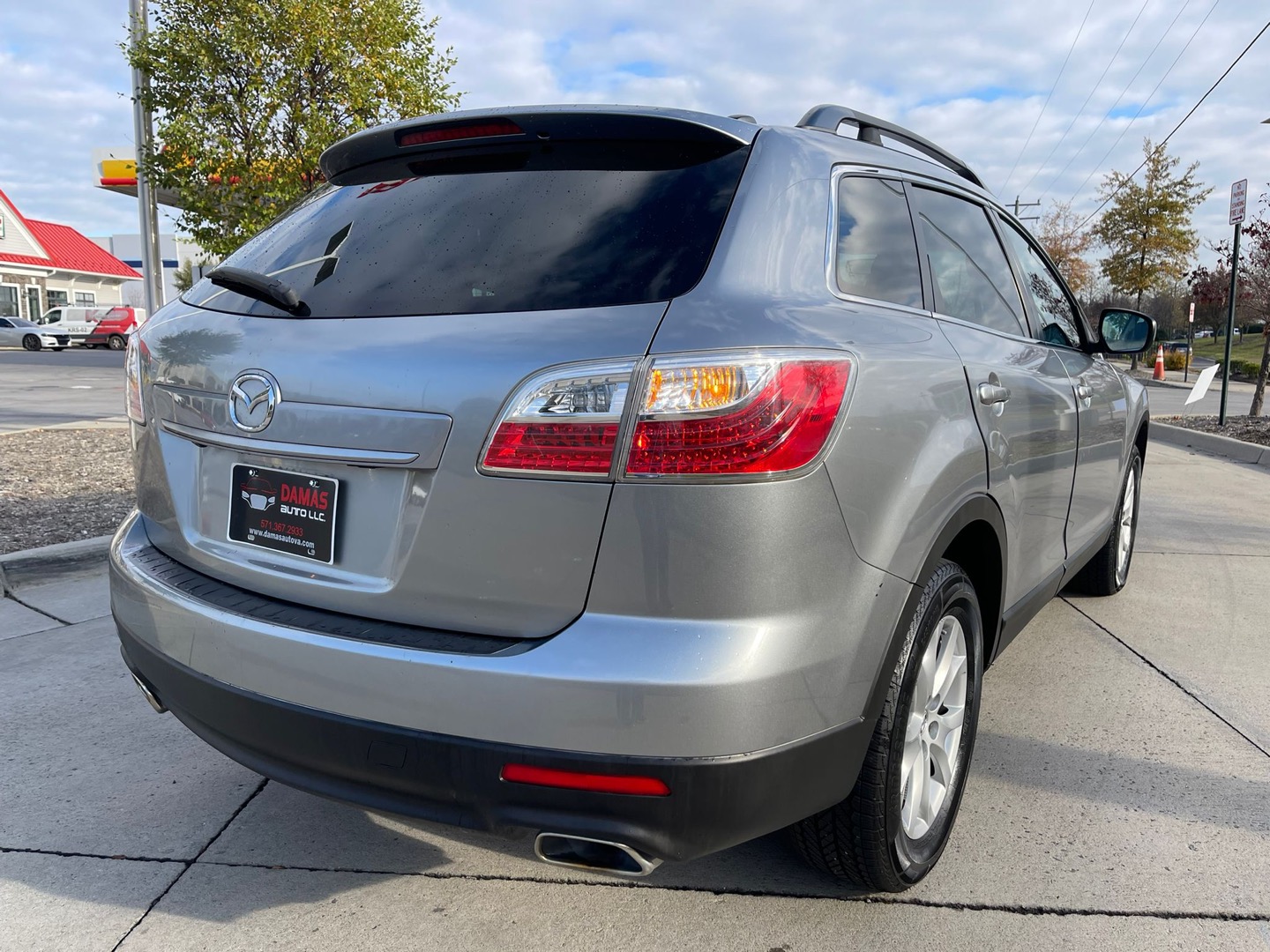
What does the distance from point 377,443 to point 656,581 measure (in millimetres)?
601

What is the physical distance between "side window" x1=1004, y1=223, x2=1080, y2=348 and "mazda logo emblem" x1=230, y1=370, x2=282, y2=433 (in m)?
2.57

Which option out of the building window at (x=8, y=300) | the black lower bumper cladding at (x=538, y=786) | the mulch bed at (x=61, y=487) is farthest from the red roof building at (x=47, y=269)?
the black lower bumper cladding at (x=538, y=786)

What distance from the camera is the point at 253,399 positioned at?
6.88 ft

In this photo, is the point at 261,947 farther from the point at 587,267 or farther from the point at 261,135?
the point at 261,135

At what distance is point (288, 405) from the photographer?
80.3 inches

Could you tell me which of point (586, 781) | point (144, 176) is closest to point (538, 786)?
point (586, 781)

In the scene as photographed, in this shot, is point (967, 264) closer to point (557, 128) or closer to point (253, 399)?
point (557, 128)

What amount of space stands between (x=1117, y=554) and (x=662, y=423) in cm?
384

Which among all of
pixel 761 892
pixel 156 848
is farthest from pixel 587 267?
pixel 156 848

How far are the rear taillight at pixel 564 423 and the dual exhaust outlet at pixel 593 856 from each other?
672 millimetres

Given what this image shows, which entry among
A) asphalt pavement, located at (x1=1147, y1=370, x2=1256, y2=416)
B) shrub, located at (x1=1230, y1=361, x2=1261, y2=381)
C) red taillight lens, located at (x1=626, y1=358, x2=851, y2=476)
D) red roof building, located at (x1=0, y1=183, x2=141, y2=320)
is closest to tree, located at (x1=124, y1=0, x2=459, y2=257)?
red taillight lens, located at (x1=626, y1=358, x2=851, y2=476)

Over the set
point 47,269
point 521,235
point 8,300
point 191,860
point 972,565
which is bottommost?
point 191,860

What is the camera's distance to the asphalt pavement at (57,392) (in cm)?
1253

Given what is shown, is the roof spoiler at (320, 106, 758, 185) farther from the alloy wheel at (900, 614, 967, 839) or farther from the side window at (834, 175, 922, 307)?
the alloy wheel at (900, 614, 967, 839)
